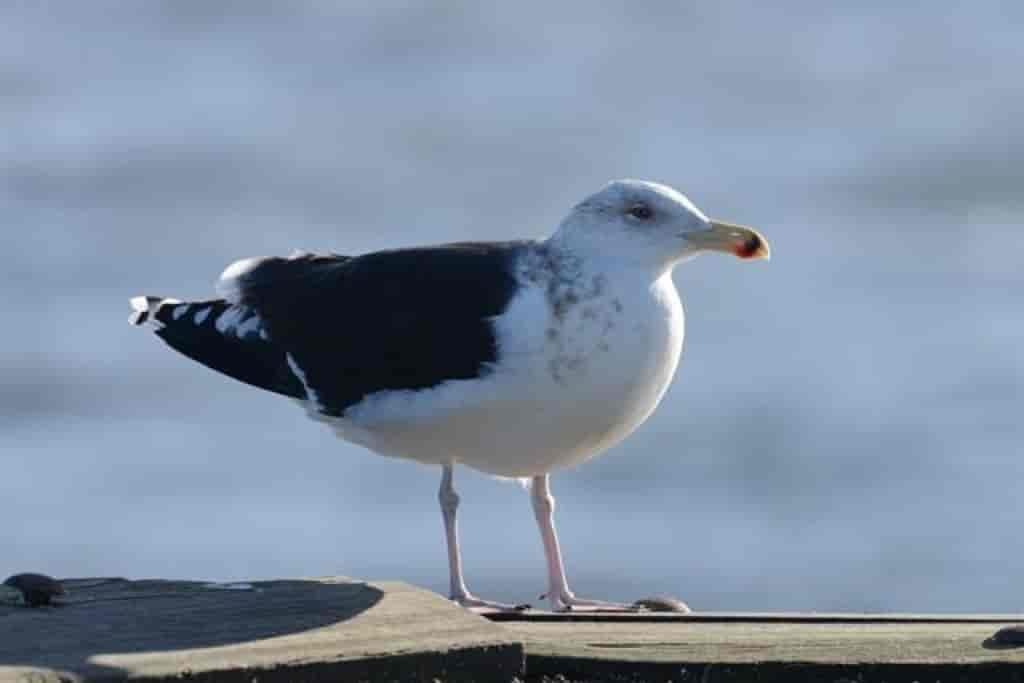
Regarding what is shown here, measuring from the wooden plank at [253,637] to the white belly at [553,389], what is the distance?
1.38 metres

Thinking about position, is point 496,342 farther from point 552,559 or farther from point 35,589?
point 35,589

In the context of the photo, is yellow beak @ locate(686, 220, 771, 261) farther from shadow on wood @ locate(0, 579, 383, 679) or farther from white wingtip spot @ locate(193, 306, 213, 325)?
shadow on wood @ locate(0, 579, 383, 679)

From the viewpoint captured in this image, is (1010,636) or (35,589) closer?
(1010,636)

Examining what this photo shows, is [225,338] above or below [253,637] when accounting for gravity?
above

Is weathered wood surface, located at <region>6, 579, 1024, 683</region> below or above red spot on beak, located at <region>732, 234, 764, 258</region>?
below

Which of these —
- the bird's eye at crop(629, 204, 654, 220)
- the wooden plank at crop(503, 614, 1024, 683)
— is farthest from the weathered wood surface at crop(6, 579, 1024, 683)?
the bird's eye at crop(629, 204, 654, 220)

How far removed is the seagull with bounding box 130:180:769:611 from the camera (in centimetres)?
612

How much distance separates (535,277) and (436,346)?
0.35 metres

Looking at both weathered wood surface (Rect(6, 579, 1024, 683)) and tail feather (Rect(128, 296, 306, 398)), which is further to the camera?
tail feather (Rect(128, 296, 306, 398))

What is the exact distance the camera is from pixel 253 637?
4211 mm

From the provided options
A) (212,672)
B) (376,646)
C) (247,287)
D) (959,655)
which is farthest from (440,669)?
(247,287)

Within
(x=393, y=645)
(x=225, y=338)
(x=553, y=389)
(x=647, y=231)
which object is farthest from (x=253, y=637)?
(x=225, y=338)

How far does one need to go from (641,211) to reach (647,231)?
87 millimetres

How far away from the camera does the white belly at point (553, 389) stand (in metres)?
6.09
